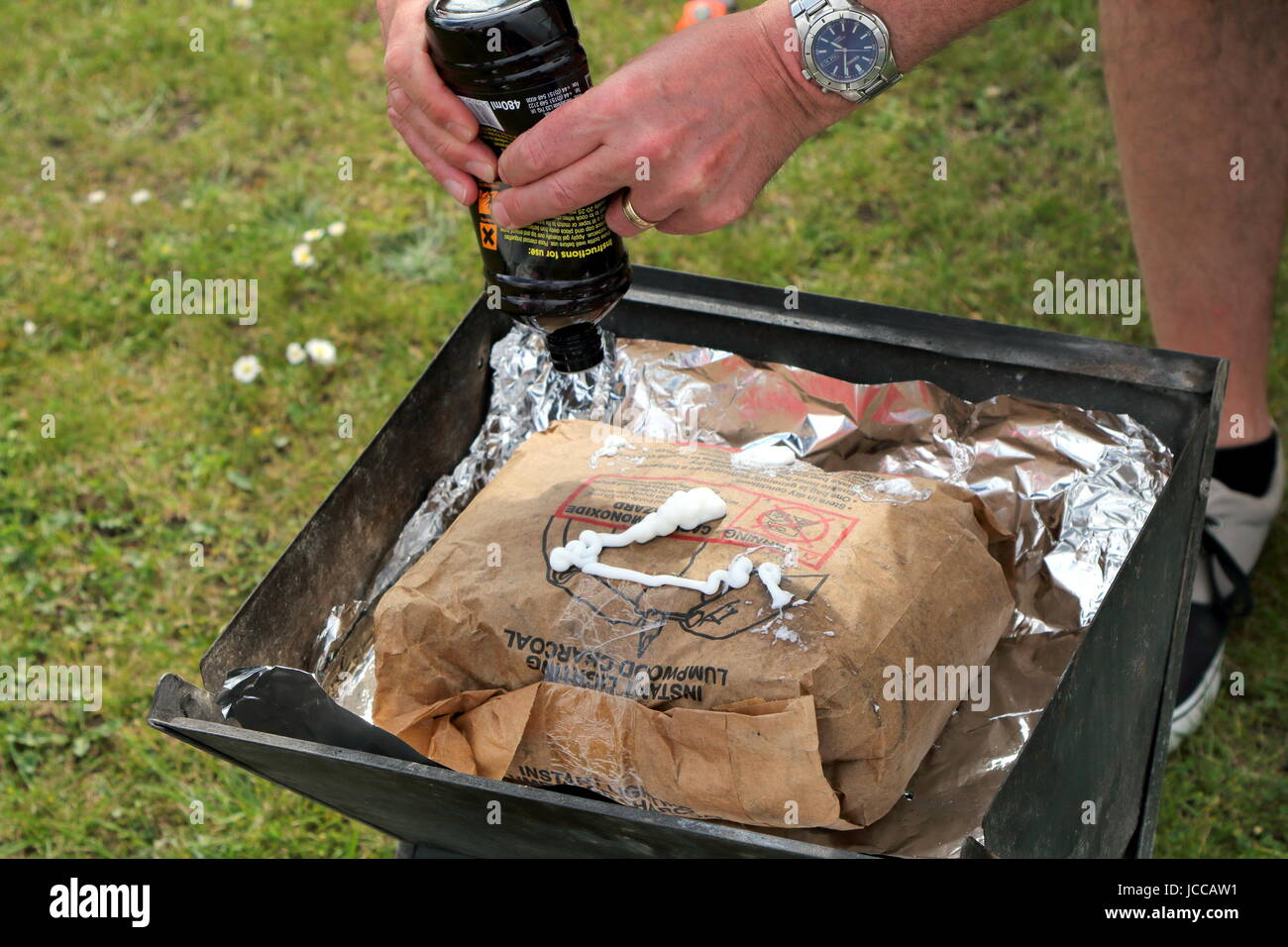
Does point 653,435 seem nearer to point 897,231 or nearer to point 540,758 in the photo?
point 540,758

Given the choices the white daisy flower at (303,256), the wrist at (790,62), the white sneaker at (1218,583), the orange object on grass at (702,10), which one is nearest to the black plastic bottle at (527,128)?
the wrist at (790,62)

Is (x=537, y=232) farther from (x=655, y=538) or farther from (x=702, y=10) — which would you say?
(x=702, y=10)

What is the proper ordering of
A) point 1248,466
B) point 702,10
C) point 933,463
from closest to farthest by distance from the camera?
point 933,463, point 1248,466, point 702,10

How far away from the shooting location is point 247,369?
2875 mm

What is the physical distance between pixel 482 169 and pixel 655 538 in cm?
47

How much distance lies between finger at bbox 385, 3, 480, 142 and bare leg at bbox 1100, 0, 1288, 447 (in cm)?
115

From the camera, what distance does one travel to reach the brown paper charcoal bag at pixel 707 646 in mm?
1277

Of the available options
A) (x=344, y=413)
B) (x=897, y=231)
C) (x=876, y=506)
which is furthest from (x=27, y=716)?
(x=897, y=231)

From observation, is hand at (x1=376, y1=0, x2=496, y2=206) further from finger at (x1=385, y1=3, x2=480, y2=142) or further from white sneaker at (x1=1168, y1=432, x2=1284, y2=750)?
white sneaker at (x1=1168, y1=432, x2=1284, y2=750)

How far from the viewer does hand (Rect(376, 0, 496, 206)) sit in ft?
4.53

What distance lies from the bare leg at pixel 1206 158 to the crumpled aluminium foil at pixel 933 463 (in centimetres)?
57

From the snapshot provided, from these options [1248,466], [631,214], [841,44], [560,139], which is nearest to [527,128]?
[560,139]

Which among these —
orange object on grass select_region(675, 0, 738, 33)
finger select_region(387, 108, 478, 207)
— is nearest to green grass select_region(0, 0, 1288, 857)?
orange object on grass select_region(675, 0, 738, 33)

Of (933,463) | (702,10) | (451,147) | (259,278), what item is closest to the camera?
(451,147)
